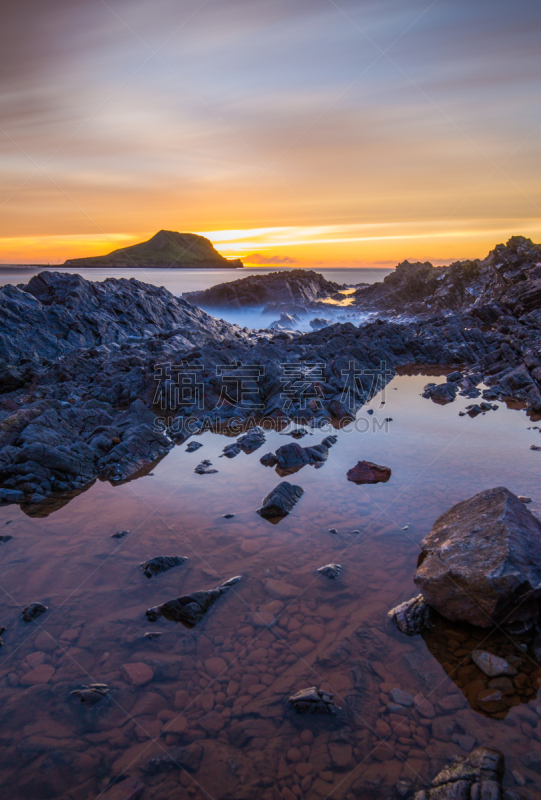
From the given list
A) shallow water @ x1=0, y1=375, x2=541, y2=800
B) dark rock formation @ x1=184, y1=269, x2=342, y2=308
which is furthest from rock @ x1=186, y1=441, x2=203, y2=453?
dark rock formation @ x1=184, y1=269, x2=342, y2=308

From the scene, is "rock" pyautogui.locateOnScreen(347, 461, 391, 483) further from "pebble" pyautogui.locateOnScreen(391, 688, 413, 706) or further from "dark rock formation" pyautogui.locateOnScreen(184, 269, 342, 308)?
"dark rock formation" pyautogui.locateOnScreen(184, 269, 342, 308)

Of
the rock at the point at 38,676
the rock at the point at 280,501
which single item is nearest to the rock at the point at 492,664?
the rock at the point at 280,501

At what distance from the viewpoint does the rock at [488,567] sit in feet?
20.0

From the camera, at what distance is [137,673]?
589cm

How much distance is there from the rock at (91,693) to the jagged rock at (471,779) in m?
3.92

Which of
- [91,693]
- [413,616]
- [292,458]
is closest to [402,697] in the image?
[413,616]

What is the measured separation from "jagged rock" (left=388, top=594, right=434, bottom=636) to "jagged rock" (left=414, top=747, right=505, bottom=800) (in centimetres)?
183

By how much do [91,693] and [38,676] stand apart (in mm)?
946

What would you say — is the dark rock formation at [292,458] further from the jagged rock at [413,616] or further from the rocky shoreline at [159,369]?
the jagged rock at [413,616]

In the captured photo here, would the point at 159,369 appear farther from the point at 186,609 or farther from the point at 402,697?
the point at 402,697

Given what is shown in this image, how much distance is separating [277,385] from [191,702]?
14.6 metres

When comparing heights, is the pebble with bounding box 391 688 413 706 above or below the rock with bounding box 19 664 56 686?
above

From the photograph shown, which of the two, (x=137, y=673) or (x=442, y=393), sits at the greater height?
(x=442, y=393)

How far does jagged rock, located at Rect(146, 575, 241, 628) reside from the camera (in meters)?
6.81
